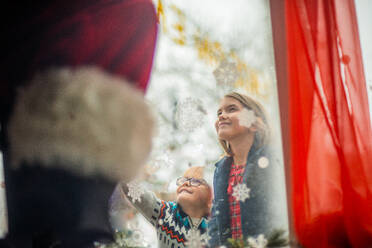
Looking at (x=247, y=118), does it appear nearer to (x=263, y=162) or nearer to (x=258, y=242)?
(x=263, y=162)

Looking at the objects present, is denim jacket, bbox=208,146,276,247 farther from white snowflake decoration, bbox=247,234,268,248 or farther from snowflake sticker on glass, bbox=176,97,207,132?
snowflake sticker on glass, bbox=176,97,207,132

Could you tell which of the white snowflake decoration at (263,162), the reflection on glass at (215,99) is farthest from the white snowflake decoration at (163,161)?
the white snowflake decoration at (263,162)

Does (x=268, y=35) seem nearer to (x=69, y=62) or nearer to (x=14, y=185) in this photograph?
(x=69, y=62)

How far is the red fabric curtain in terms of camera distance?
4.18 ft

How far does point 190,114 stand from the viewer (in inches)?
56.1

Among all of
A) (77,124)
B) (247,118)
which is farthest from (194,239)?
(77,124)

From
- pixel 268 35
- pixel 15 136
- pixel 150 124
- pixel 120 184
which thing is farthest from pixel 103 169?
pixel 268 35

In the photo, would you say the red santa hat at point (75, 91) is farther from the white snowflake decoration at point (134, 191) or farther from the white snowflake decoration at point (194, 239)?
the white snowflake decoration at point (194, 239)

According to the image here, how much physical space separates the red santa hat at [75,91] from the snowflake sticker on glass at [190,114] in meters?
0.13

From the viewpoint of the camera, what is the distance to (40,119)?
1.34 m

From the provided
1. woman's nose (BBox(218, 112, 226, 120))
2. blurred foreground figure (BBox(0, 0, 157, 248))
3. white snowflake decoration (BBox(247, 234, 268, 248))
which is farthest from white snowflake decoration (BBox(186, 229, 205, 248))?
woman's nose (BBox(218, 112, 226, 120))

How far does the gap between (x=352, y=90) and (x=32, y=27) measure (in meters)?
1.23

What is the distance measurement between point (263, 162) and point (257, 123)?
0.15 m

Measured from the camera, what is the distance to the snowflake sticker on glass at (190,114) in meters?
1.42
